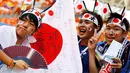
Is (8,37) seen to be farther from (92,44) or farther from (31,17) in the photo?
(92,44)

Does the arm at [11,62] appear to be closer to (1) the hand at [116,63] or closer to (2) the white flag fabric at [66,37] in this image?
(2) the white flag fabric at [66,37]

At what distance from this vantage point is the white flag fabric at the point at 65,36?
2309mm

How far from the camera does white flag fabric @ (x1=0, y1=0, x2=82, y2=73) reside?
2.31 metres

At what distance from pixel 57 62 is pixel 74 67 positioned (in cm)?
13

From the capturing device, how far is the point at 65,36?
2.35 metres

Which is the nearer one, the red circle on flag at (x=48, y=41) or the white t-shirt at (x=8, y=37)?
the white t-shirt at (x=8, y=37)

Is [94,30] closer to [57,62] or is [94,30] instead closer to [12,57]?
[57,62]

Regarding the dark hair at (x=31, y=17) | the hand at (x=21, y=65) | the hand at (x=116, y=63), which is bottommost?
the hand at (x=116, y=63)

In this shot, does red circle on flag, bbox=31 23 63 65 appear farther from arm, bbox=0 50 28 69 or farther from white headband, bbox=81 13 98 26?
white headband, bbox=81 13 98 26

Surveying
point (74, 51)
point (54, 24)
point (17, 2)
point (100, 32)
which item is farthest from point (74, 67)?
point (17, 2)

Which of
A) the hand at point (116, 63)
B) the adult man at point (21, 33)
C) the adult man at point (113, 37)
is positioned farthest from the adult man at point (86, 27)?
the adult man at point (21, 33)

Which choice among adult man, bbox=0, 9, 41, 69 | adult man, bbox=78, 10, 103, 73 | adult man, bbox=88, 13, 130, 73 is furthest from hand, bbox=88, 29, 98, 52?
adult man, bbox=0, 9, 41, 69

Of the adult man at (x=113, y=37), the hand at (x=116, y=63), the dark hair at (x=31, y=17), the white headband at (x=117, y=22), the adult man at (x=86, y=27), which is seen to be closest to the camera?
the dark hair at (x=31, y=17)

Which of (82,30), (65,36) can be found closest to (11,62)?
(65,36)
